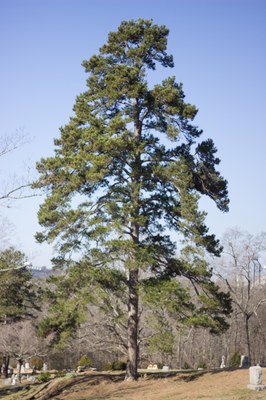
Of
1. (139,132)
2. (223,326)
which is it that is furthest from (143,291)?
(139,132)

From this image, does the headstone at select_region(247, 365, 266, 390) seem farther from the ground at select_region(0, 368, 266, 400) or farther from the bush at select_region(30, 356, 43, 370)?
the bush at select_region(30, 356, 43, 370)

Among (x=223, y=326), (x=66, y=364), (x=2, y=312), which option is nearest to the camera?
(x=223, y=326)

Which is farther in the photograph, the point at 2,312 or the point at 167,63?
the point at 2,312

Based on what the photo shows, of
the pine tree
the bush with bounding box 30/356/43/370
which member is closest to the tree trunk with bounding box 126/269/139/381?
the pine tree

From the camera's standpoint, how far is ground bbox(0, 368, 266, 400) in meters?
17.1

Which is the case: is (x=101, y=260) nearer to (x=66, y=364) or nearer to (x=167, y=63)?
(x=167, y=63)

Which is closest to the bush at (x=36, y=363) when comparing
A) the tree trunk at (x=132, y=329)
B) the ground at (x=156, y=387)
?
the ground at (x=156, y=387)

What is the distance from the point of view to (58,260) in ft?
67.0

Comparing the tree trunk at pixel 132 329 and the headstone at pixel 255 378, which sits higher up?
the tree trunk at pixel 132 329

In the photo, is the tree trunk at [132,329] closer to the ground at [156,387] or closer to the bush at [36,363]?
the ground at [156,387]

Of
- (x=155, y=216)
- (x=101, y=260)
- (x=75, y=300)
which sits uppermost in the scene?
(x=155, y=216)

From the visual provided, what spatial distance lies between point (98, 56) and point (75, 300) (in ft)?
39.4

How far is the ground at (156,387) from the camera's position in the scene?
56.1 ft

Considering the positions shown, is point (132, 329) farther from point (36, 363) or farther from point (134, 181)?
point (36, 363)
